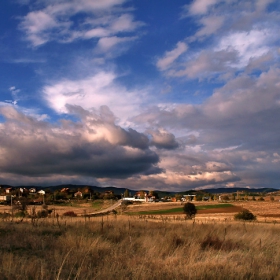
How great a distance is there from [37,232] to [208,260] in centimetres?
793

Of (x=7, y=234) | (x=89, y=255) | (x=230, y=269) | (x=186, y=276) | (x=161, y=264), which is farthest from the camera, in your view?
(x=7, y=234)

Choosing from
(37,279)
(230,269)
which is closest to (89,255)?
(37,279)

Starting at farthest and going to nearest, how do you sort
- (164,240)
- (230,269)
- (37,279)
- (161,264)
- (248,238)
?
(248,238) < (164,240) < (161,264) < (230,269) < (37,279)

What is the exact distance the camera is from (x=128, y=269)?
7.06 metres

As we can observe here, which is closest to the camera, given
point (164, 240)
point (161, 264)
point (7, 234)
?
point (161, 264)

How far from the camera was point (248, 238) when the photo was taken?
13.3 meters

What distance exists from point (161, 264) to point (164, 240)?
11.2ft

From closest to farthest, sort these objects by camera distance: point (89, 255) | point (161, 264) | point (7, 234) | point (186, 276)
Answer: point (186, 276) < point (161, 264) < point (89, 255) < point (7, 234)

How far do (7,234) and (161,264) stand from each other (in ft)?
24.1

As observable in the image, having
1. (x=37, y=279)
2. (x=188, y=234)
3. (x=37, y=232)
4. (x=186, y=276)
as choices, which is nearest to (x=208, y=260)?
(x=186, y=276)

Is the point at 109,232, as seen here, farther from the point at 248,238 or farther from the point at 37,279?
the point at 37,279

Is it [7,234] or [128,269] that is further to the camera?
[7,234]

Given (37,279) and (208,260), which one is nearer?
(37,279)

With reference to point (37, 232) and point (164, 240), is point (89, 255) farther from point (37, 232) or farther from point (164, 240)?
point (37, 232)
